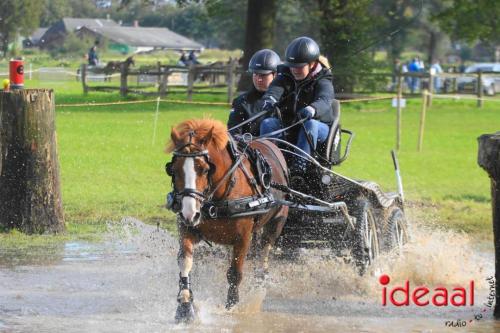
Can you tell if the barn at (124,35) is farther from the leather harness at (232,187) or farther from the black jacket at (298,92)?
the leather harness at (232,187)

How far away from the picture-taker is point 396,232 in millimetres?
10375

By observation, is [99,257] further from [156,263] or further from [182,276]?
[182,276]

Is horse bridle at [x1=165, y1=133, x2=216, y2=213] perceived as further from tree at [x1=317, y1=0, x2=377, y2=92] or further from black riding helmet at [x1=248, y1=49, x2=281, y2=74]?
tree at [x1=317, y1=0, x2=377, y2=92]

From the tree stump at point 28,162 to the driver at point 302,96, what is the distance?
9.62 feet

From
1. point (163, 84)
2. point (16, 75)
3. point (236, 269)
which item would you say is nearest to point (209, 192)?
point (236, 269)

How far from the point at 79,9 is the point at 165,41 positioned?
13179 millimetres

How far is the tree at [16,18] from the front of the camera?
33.2 metres

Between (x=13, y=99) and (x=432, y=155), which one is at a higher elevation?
(x=13, y=99)

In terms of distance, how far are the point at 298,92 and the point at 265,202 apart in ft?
5.60

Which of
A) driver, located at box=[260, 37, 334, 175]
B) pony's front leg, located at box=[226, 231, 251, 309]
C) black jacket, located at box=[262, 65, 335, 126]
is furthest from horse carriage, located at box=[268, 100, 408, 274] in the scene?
pony's front leg, located at box=[226, 231, 251, 309]

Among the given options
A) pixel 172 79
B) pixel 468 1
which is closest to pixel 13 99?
Answer: pixel 468 1

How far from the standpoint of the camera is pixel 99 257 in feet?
35.2

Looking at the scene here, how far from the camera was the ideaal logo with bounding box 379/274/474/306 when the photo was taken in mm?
8828

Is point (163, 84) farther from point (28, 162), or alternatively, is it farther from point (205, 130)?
point (205, 130)
